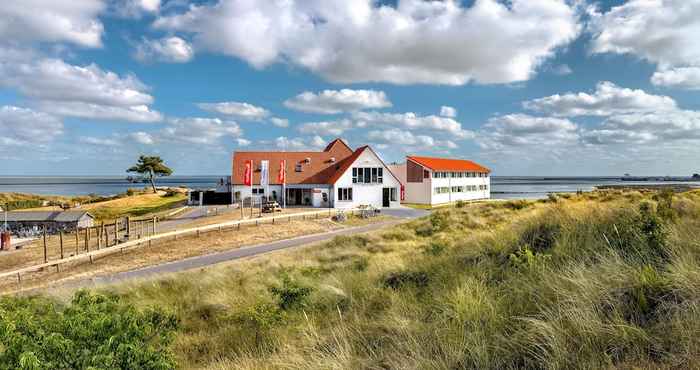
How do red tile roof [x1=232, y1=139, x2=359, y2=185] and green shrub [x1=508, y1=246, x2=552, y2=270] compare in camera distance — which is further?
red tile roof [x1=232, y1=139, x2=359, y2=185]

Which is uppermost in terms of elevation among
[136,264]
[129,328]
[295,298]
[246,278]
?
[129,328]

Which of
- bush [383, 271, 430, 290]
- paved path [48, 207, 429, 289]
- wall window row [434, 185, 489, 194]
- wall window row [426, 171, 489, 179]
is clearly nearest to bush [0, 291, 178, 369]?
bush [383, 271, 430, 290]

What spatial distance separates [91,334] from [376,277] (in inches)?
222

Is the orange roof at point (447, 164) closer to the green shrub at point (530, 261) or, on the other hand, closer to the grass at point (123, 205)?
the grass at point (123, 205)

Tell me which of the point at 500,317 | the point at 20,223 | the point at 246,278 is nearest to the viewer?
the point at 500,317

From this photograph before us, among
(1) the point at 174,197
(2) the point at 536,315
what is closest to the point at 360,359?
(2) the point at 536,315

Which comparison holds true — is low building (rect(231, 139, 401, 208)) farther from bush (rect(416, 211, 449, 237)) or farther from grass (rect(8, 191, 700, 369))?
grass (rect(8, 191, 700, 369))

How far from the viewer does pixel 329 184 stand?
1955 inches

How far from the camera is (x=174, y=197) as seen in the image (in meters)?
70.5

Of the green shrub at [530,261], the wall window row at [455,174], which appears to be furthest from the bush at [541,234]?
the wall window row at [455,174]

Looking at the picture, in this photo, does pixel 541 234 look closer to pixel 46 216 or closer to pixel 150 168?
pixel 46 216

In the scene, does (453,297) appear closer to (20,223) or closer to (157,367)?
(157,367)

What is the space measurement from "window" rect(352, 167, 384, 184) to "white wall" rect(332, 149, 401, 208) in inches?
15.9

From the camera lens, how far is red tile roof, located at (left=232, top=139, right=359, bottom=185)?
5178cm
